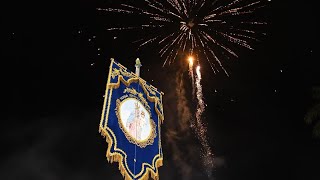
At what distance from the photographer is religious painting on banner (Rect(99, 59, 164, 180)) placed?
9.39m

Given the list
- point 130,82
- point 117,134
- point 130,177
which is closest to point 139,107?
point 130,82

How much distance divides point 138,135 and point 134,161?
2.98 feet

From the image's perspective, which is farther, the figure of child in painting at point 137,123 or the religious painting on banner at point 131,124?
the figure of child in painting at point 137,123

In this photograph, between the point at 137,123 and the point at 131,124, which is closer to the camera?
the point at 131,124

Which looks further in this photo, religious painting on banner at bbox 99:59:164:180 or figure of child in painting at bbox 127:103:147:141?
figure of child in painting at bbox 127:103:147:141

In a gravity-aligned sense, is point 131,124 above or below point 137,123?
below

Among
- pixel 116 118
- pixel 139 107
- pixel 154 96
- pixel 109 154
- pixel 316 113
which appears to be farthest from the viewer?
pixel 316 113

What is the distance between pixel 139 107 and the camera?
10875 millimetres

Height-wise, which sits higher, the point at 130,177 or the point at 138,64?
the point at 138,64

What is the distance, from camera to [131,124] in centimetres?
1024

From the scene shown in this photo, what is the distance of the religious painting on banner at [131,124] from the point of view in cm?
939

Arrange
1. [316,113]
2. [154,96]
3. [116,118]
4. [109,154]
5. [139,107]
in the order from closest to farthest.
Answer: [109,154] → [116,118] → [139,107] → [154,96] → [316,113]

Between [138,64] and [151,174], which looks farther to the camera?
[138,64]

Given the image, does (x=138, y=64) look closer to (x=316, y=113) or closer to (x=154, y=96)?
(x=154, y=96)
